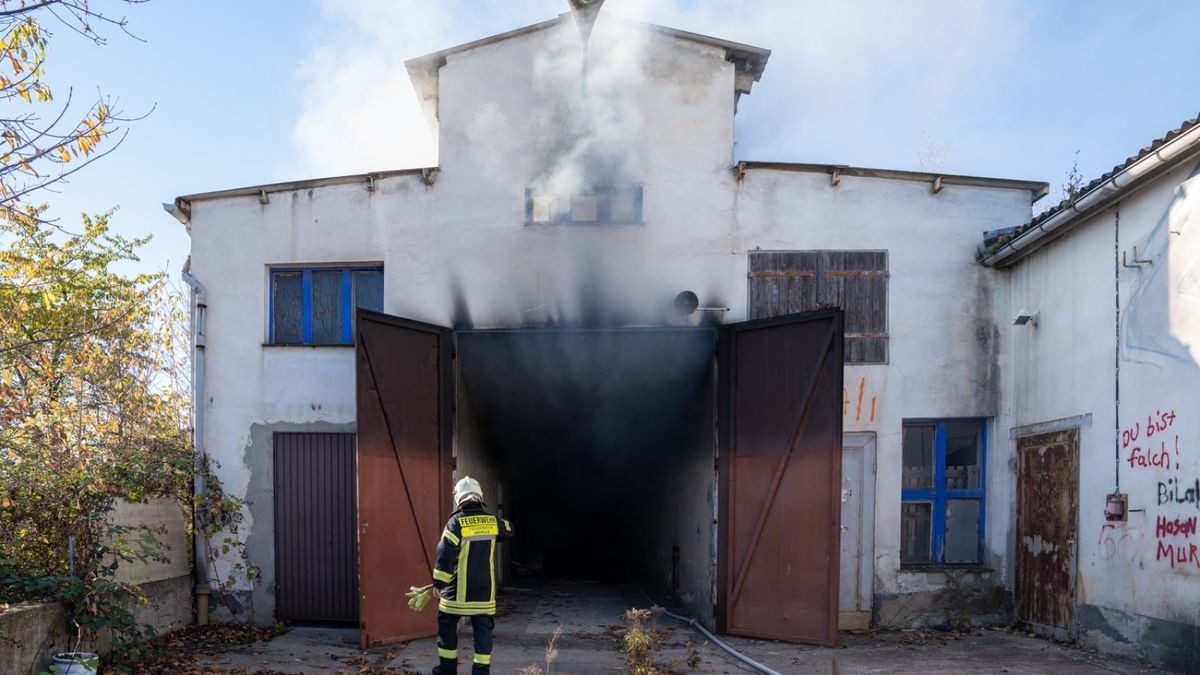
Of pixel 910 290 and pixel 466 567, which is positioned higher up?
pixel 910 290

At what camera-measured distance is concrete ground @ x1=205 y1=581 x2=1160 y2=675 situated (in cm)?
810

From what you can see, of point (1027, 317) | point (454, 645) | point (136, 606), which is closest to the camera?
point (454, 645)

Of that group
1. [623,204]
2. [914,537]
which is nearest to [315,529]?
[623,204]

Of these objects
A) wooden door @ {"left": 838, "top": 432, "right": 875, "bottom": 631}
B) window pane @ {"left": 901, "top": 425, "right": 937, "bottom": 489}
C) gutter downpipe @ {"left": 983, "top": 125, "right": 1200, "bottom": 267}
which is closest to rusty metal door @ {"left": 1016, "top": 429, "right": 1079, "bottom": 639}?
window pane @ {"left": 901, "top": 425, "right": 937, "bottom": 489}

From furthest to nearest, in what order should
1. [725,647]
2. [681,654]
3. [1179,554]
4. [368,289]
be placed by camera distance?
[368,289] < [725,647] < [681,654] < [1179,554]

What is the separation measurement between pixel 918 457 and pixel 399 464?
20.6ft

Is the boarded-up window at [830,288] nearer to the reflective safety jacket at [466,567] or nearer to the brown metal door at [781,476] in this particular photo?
the brown metal door at [781,476]

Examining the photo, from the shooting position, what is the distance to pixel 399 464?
950 centimetres

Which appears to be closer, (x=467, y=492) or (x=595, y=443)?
(x=467, y=492)

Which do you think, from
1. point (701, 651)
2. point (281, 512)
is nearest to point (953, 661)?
point (701, 651)

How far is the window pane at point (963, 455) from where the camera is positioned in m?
10.4

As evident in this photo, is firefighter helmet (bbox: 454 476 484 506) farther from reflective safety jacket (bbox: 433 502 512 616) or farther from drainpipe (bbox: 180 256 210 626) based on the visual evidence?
drainpipe (bbox: 180 256 210 626)

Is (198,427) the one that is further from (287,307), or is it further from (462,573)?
(462,573)

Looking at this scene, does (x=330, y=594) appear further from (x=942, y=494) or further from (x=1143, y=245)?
(x=1143, y=245)
